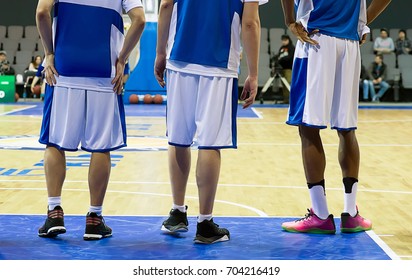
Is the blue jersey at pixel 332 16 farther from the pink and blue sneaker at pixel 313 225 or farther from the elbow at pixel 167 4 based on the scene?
the pink and blue sneaker at pixel 313 225

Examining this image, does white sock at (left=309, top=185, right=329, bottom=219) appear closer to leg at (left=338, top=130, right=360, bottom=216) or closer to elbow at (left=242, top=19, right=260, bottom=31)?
leg at (left=338, top=130, right=360, bottom=216)

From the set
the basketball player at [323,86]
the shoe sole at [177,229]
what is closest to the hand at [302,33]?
the basketball player at [323,86]

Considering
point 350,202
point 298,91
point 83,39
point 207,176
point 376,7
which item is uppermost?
point 376,7

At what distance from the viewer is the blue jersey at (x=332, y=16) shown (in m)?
4.62

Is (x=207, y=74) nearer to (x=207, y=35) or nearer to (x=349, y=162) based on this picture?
(x=207, y=35)

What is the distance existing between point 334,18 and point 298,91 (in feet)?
1.45

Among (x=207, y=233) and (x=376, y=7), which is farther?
(x=376, y=7)

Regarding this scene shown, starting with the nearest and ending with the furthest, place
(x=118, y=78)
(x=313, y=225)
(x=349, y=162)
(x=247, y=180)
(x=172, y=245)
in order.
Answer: (x=172, y=245)
(x=118, y=78)
(x=313, y=225)
(x=349, y=162)
(x=247, y=180)

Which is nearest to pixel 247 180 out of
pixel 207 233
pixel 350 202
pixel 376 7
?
pixel 350 202

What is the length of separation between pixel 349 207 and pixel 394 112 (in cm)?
1232

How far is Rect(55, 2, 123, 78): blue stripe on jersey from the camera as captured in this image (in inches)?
173

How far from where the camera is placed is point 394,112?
54.8ft

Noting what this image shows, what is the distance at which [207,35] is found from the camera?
430cm
